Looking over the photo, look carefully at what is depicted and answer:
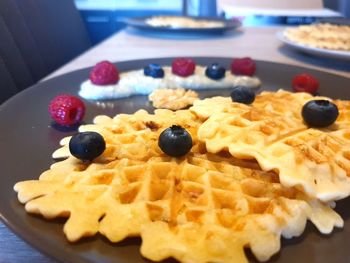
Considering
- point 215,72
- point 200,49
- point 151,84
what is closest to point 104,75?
point 151,84

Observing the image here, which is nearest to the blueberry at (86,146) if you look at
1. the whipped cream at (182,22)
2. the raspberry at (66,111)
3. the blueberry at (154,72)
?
the raspberry at (66,111)

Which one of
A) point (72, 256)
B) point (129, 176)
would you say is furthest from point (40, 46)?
point (72, 256)

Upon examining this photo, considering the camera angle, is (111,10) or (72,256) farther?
(111,10)

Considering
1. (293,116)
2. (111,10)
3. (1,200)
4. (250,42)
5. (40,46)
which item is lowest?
(111,10)

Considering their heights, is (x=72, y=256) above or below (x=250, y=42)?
above

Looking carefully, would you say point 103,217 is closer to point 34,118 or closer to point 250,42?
point 34,118

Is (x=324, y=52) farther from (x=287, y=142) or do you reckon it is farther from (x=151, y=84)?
(x=287, y=142)
